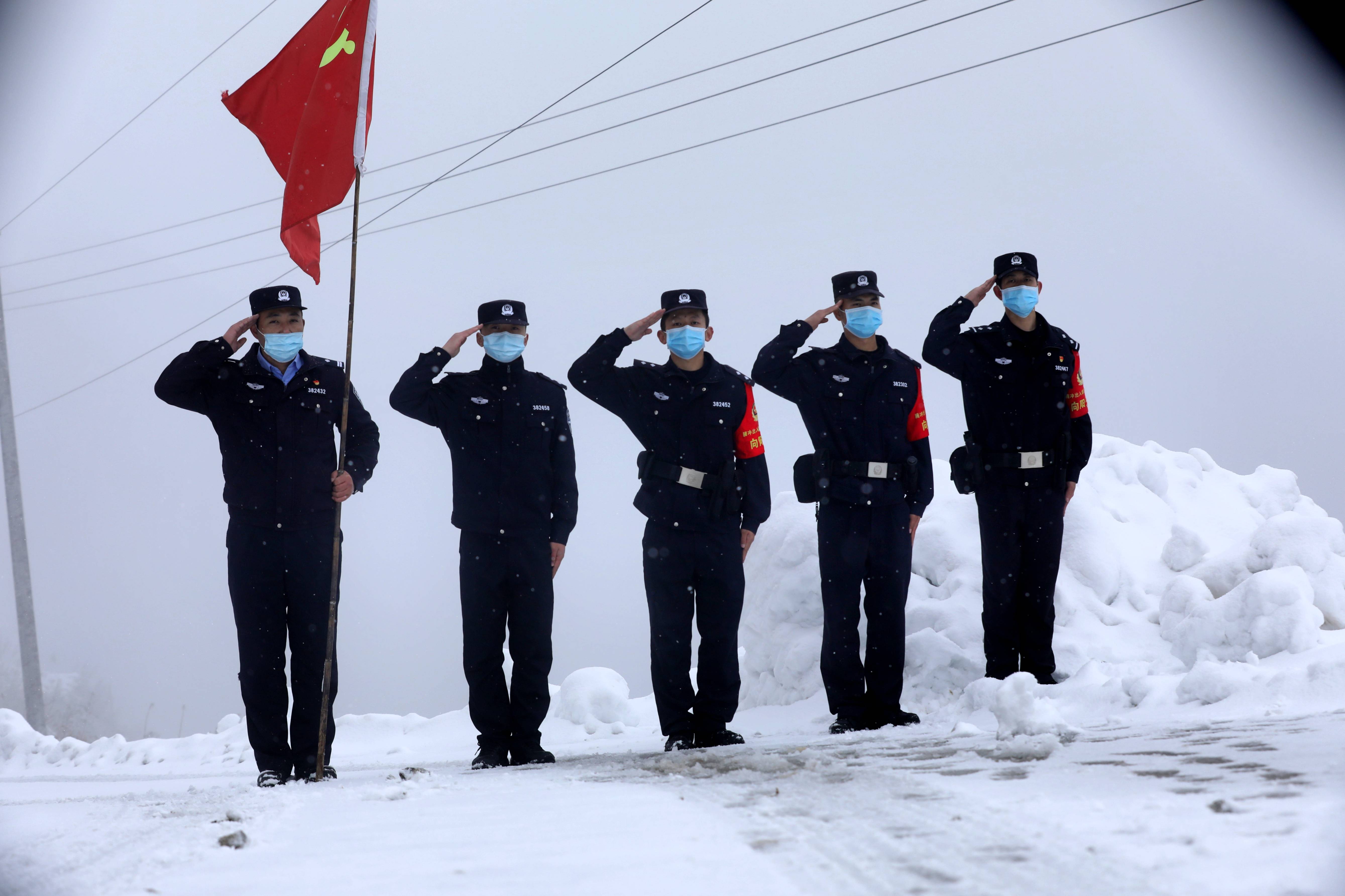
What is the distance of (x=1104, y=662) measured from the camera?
19.6ft

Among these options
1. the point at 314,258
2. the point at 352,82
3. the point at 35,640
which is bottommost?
the point at 35,640

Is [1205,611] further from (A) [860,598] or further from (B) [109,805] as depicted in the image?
(B) [109,805]

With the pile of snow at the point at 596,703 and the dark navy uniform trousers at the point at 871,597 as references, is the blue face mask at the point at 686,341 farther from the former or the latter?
the pile of snow at the point at 596,703

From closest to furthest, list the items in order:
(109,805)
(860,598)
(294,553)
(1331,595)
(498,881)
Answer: (498,881), (109,805), (294,553), (860,598), (1331,595)

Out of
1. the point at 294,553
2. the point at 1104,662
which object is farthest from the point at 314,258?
the point at 1104,662

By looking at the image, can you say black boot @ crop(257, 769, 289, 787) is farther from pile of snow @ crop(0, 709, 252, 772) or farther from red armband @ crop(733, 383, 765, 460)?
pile of snow @ crop(0, 709, 252, 772)

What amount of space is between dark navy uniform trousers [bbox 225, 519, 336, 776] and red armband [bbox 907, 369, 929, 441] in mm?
3006

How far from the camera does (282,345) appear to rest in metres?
4.87

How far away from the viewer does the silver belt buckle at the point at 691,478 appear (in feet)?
17.1

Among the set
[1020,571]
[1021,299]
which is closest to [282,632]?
[1020,571]

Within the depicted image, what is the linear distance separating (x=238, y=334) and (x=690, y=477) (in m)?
2.20

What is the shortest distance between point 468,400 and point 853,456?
197 cm

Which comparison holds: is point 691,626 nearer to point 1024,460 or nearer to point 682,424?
point 682,424

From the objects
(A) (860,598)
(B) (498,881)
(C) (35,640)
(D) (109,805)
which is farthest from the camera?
(C) (35,640)
